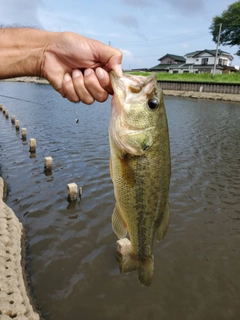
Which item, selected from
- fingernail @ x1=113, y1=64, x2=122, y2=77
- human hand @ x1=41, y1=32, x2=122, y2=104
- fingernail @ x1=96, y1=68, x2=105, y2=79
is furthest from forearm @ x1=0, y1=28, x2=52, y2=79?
fingernail @ x1=113, y1=64, x2=122, y2=77

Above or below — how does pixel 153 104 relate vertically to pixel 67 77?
below

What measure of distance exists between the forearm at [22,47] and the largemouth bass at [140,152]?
1.04 metres

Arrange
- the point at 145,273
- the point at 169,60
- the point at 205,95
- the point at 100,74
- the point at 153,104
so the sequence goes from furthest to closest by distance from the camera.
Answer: the point at 169,60 < the point at 205,95 < the point at 145,273 < the point at 100,74 < the point at 153,104

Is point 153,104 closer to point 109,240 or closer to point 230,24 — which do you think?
point 109,240

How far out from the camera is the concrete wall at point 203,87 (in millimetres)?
47778

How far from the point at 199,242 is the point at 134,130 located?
252 inches

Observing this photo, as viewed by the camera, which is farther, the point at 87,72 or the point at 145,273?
the point at 145,273

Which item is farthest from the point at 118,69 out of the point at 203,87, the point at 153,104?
the point at 203,87

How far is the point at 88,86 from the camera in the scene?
110 inches

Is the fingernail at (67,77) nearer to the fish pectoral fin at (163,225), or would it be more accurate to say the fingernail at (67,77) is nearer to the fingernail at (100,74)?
the fingernail at (100,74)

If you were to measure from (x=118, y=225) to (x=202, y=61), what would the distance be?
82696mm

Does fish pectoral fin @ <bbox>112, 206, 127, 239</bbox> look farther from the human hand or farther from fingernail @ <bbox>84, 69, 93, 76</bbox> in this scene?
fingernail @ <bbox>84, 69, 93, 76</bbox>

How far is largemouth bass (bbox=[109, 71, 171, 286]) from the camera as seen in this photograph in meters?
2.57

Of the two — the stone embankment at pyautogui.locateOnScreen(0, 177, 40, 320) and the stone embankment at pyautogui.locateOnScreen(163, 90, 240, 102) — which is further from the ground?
the stone embankment at pyautogui.locateOnScreen(163, 90, 240, 102)
